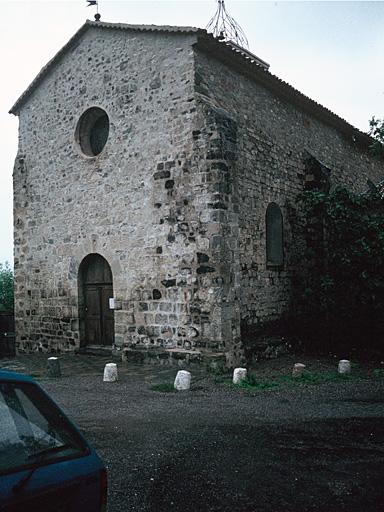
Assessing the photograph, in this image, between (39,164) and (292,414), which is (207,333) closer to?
(292,414)

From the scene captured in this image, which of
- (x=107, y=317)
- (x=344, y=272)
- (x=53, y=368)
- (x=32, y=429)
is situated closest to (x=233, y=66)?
(x=344, y=272)

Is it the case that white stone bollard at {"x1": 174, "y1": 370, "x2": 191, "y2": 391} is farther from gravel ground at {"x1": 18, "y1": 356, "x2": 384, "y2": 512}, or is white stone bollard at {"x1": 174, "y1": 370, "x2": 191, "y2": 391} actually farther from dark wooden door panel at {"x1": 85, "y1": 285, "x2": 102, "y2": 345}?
dark wooden door panel at {"x1": 85, "y1": 285, "x2": 102, "y2": 345}

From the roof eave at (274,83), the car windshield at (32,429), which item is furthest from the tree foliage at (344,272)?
the car windshield at (32,429)

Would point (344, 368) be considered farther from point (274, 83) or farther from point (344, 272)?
point (274, 83)

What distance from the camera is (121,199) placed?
35.1 ft

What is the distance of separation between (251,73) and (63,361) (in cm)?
782

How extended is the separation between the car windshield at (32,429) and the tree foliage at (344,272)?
8770mm

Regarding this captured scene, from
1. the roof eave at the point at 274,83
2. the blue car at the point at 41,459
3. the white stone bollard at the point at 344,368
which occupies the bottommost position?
the white stone bollard at the point at 344,368

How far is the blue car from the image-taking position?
1974mm

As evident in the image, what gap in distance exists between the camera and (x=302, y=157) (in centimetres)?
1273

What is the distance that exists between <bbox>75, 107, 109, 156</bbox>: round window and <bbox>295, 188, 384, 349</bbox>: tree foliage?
5009 millimetres

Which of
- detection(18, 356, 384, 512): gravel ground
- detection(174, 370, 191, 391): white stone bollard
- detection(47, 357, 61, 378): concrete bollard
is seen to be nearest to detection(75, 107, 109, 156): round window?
detection(47, 357, 61, 378): concrete bollard

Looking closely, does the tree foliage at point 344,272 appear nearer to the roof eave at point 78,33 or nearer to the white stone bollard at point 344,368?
the white stone bollard at point 344,368

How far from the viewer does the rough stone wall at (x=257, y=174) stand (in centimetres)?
972
